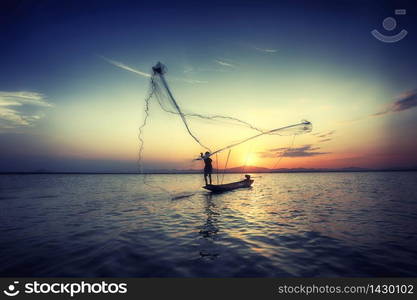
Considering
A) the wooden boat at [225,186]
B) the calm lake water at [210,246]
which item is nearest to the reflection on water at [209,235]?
the calm lake water at [210,246]

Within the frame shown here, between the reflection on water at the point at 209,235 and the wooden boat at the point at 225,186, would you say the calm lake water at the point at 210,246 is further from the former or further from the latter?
the wooden boat at the point at 225,186

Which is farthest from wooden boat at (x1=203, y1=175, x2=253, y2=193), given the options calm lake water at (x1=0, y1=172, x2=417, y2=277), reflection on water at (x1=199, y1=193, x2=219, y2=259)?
calm lake water at (x1=0, y1=172, x2=417, y2=277)

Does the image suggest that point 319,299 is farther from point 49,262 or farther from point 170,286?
point 49,262

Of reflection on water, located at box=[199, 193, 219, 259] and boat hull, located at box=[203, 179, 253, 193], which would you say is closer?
reflection on water, located at box=[199, 193, 219, 259]

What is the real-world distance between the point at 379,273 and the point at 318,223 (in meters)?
7.17

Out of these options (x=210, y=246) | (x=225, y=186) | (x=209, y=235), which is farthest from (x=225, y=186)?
(x=210, y=246)

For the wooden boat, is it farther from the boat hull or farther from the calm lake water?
the calm lake water

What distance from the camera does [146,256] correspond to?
8.60m

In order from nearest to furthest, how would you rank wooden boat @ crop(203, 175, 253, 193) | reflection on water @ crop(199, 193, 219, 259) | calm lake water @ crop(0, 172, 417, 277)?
calm lake water @ crop(0, 172, 417, 277) → reflection on water @ crop(199, 193, 219, 259) → wooden boat @ crop(203, 175, 253, 193)

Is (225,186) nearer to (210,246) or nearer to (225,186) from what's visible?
(225,186)

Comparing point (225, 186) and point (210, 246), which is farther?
point (225, 186)

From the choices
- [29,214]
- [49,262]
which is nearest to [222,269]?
[49,262]

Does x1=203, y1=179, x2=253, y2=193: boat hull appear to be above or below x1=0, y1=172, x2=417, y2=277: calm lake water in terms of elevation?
above

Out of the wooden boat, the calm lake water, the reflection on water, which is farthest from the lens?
the wooden boat
